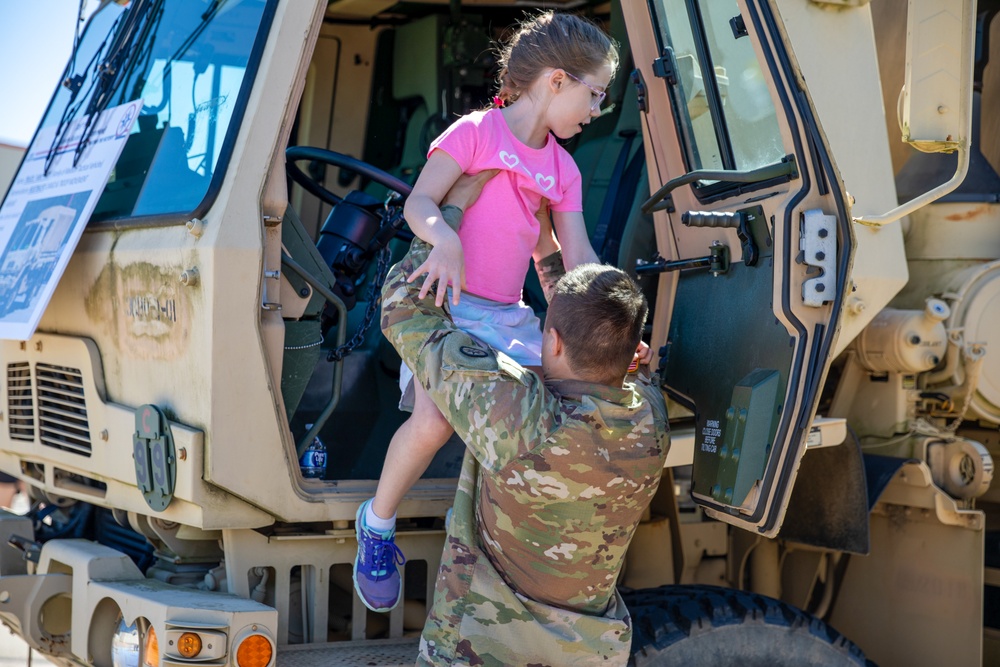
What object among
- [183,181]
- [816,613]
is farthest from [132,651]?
[816,613]

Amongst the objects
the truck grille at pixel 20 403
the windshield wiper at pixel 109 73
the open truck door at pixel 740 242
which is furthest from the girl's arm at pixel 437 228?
the truck grille at pixel 20 403

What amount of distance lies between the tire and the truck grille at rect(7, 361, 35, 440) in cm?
190

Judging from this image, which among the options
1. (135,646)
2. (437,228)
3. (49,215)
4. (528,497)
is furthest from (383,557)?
(49,215)

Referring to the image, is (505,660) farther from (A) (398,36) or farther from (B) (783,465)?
(A) (398,36)

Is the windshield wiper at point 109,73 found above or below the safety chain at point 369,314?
above

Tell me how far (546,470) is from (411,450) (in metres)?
0.48

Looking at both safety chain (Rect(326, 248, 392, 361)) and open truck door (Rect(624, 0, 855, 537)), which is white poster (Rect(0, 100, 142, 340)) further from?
open truck door (Rect(624, 0, 855, 537))

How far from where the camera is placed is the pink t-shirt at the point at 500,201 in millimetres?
2861

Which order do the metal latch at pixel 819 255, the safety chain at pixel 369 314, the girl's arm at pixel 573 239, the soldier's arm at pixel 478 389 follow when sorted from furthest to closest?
1. the safety chain at pixel 369 314
2. the girl's arm at pixel 573 239
3. the metal latch at pixel 819 255
4. the soldier's arm at pixel 478 389

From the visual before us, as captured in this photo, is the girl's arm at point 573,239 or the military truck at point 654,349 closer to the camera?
the military truck at point 654,349

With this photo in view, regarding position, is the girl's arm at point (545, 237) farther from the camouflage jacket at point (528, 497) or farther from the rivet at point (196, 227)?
the rivet at point (196, 227)

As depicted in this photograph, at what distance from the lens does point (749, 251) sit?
2914 mm

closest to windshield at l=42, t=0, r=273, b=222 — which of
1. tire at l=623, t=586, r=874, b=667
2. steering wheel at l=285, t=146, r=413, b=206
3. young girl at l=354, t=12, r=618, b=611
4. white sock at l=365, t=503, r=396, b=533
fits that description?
steering wheel at l=285, t=146, r=413, b=206

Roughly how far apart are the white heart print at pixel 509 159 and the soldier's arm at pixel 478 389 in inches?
20.9
